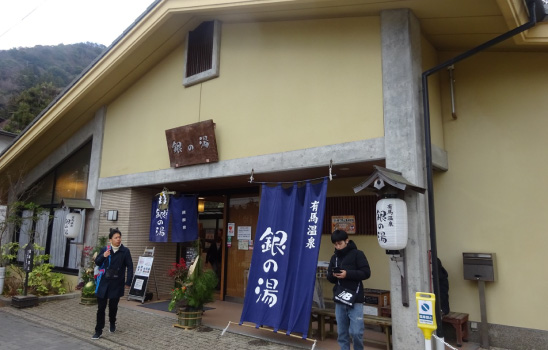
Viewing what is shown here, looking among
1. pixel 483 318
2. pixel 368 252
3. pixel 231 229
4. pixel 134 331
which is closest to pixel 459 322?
pixel 483 318

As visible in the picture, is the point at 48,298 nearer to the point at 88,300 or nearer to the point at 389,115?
the point at 88,300

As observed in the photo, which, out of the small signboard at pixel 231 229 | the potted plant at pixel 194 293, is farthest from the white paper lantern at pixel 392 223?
the small signboard at pixel 231 229

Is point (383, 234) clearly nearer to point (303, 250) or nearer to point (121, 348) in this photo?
point (303, 250)

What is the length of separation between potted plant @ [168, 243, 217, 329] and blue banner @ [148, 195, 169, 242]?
3086 mm

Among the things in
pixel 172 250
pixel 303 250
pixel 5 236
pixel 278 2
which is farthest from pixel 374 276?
pixel 5 236

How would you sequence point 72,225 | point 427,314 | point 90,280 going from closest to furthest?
point 427,314, point 90,280, point 72,225

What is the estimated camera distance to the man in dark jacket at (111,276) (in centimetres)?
693

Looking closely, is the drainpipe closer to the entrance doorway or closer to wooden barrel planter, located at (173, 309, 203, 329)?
wooden barrel planter, located at (173, 309, 203, 329)

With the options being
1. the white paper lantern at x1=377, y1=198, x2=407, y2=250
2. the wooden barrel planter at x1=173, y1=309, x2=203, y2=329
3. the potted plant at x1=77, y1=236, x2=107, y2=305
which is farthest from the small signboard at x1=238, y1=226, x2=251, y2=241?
the white paper lantern at x1=377, y1=198, x2=407, y2=250

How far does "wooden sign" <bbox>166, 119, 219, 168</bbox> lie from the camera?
8.84 m

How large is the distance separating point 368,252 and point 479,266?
2.13 meters

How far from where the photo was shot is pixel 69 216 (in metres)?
10.9

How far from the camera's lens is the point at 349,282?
5.43 meters

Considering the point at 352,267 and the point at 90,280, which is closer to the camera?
the point at 352,267
